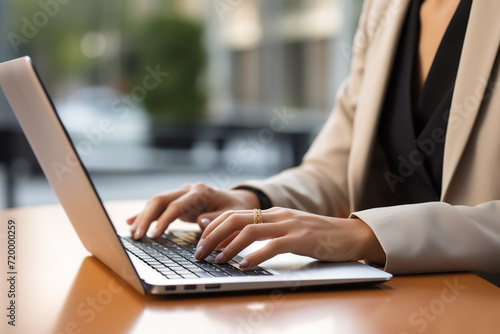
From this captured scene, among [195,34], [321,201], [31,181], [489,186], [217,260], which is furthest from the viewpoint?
[195,34]

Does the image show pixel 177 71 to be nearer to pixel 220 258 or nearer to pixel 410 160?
pixel 410 160

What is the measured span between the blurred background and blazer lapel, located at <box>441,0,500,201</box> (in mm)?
5912

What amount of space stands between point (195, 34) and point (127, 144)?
7.21 feet

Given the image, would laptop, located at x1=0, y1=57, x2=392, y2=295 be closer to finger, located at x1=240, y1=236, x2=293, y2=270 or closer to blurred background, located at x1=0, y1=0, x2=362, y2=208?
finger, located at x1=240, y1=236, x2=293, y2=270

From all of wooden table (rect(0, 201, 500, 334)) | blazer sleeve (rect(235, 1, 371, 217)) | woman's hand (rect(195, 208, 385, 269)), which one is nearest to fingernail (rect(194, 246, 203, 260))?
woman's hand (rect(195, 208, 385, 269))

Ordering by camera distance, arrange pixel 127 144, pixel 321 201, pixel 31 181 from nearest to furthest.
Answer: pixel 321 201, pixel 31 181, pixel 127 144

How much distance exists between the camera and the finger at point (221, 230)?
2.49ft

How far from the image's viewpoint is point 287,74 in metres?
9.23

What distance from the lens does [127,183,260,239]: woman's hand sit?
Result: 993 millimetres

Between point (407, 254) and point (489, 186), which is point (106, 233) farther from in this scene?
point (489, 186)

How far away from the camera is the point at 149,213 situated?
998mm

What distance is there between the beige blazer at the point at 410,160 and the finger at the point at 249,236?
0.13m

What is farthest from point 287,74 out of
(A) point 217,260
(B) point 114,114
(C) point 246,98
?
(A) point 217,260

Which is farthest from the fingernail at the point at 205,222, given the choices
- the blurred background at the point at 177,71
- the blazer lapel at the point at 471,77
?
the blurred background at the point at 177,71
